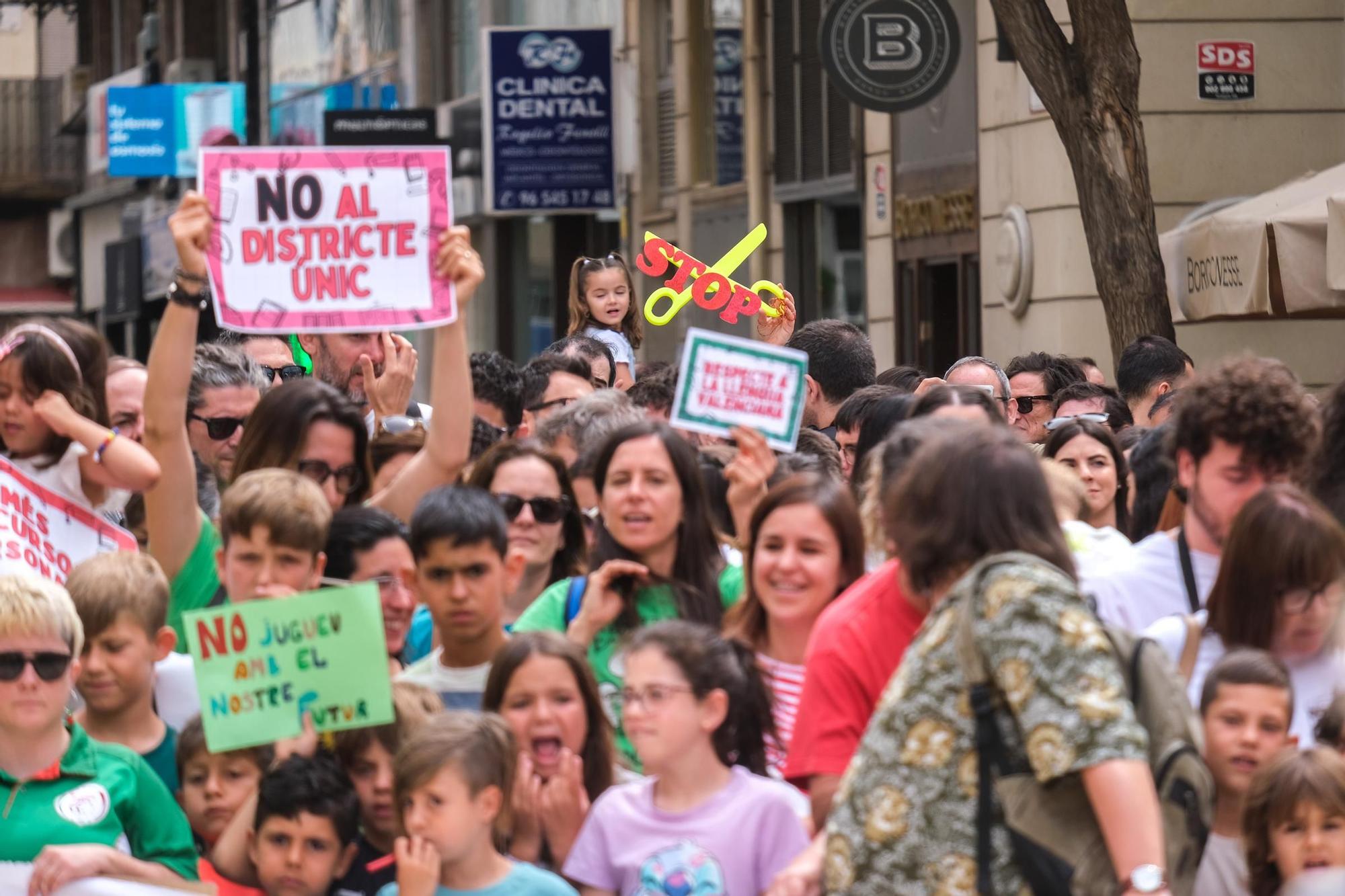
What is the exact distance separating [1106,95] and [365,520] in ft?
24.0

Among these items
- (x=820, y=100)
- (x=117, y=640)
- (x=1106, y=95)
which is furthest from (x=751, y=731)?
Answer: (x=820, y=100)

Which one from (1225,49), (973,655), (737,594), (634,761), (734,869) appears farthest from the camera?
(1225,49)

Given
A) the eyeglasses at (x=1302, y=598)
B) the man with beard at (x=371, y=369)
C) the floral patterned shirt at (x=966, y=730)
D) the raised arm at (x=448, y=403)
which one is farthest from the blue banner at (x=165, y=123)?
the floral patterned shirt at (x=966, y=730)

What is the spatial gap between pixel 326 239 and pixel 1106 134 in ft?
22.6

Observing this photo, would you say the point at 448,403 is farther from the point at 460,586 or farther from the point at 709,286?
the point at 709,286

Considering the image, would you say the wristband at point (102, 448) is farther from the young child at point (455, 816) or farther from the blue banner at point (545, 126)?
the blue banner at point (545, 126)

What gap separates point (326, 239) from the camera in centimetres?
620

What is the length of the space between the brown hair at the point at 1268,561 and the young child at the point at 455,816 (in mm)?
1469

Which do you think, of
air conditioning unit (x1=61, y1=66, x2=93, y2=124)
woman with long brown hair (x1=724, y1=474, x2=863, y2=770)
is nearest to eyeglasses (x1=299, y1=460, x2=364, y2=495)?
woman with long brown hair (x1=724, y1=474, x2=863, y2=770)

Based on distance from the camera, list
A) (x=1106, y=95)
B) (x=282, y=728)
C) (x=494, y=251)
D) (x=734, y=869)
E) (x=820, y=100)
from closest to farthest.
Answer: (x=734, y=869) → (x=282, y=728) → (x=1106, y=95) → (x=820, y=100) → (x=494, y=251)

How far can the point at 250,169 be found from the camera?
6.16 m

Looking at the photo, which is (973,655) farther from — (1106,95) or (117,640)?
(1106,95)

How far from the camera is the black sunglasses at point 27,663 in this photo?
16.8ft

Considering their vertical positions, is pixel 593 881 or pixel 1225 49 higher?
pixel 1225 49
